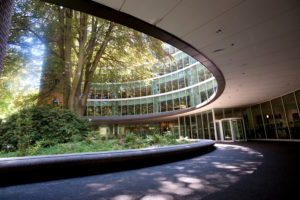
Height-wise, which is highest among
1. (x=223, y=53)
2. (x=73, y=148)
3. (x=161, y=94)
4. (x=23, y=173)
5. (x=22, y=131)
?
(x=161, y=94)

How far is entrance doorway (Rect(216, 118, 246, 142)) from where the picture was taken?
663 inches

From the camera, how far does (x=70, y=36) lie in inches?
382

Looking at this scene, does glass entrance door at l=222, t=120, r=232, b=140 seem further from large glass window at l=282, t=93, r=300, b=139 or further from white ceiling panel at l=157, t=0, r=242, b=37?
white ceiling panel at l=157, t=0, r=242, b=37

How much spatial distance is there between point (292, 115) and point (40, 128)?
17491 mm

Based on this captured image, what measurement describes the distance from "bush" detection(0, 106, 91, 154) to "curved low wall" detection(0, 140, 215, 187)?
2.20 m

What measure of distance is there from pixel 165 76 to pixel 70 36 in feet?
52.4

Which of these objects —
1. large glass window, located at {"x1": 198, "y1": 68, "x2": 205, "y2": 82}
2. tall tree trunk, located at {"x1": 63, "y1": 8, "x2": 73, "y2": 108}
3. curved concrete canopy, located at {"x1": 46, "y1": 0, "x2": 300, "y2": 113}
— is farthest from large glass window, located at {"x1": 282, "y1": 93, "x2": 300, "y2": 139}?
tall tree trunk, located at {"x1": 63, "y1": 8, "x2": 73, "y2": 108}

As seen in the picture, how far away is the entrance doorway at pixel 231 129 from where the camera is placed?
55.3ft

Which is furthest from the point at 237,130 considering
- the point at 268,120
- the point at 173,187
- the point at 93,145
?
the point at 173,187

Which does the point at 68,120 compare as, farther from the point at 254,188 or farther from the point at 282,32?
the point at 282,32

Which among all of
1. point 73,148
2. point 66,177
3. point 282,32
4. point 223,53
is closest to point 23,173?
point 66,177

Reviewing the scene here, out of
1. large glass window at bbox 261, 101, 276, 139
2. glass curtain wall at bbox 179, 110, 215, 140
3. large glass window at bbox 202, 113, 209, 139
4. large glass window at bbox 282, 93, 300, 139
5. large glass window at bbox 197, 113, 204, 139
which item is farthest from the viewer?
large glass window at bbox 197, 113, 204, 139

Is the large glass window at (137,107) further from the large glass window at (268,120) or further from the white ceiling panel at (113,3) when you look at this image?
the white ceiling panel at (113,3)

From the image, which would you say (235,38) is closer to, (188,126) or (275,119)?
(275,119)
